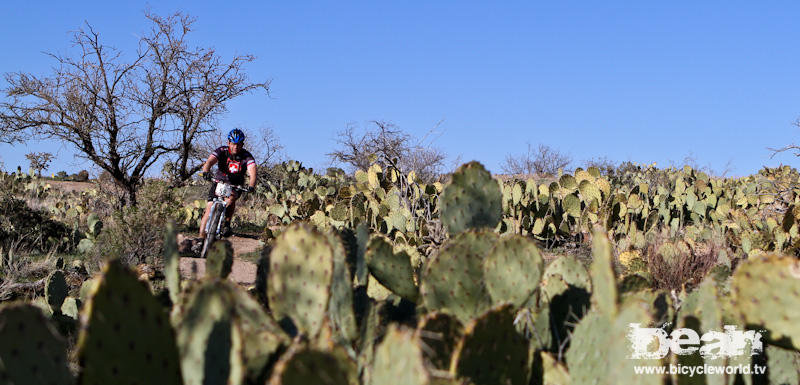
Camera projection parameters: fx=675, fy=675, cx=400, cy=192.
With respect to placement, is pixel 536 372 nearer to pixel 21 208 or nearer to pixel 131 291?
pixel 131 291

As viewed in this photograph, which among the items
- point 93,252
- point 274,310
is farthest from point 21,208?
point 274,310

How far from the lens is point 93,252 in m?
7.63

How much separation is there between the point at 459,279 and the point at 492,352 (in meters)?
0.50

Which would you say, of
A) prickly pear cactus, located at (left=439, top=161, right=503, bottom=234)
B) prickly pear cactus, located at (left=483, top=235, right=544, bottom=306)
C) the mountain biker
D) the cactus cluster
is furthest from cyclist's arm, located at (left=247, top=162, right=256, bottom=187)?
prickly pear cactus, located at (left=483, top=235, right=544, bottom=306)

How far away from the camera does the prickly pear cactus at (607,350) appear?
1.13 m

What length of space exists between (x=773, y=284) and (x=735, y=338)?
17 cm

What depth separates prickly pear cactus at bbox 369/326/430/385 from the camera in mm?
920

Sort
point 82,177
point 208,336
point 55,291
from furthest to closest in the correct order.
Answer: point 82,177 < point 55,291 < point 208,336

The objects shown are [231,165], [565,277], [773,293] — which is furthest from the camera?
[231,165]

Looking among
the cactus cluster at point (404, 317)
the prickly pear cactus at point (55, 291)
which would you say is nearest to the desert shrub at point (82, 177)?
the prickly pear cactus at point (55, 291)

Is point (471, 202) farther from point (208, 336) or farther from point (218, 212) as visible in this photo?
point (218, 212)

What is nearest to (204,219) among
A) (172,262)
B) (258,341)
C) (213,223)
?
(213,223)

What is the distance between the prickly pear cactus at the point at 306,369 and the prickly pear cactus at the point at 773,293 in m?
1.15

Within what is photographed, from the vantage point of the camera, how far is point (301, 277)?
151 cm
